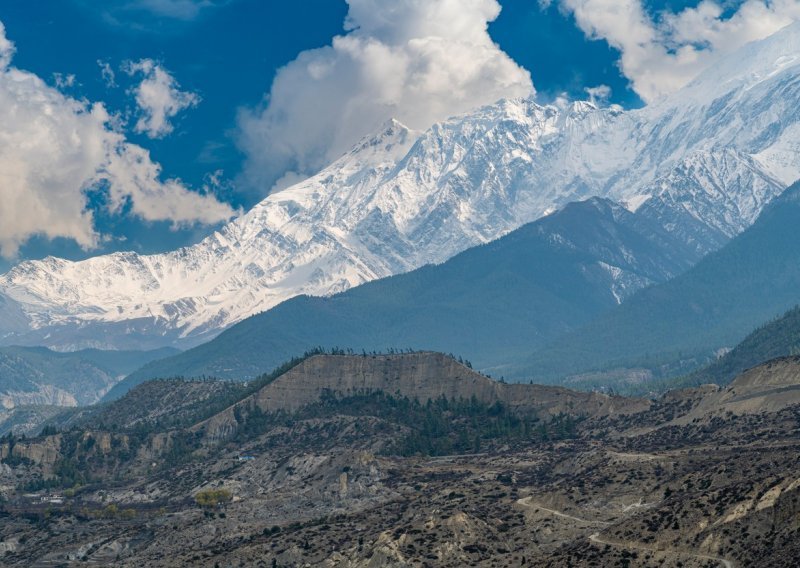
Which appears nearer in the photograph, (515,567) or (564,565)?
(564,565)

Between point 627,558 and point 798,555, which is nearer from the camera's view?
point 798,555

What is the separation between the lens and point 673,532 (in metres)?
178

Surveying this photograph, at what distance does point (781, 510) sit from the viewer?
16725 cm

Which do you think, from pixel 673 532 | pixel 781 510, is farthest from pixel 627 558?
pixel 781 510

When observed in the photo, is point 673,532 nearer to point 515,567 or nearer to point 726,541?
point 726,541

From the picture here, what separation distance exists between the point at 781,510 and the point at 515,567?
43196 mm

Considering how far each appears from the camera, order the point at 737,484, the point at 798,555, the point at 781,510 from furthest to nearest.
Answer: the point at 737,484 < the point at 781,510 < the point at 798,555

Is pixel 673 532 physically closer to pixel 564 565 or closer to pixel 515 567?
pixel 564 565

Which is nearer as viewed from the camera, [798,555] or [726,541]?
[798,555]

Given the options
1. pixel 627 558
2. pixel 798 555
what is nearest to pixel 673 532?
pixel 627 558

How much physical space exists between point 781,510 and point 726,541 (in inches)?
274

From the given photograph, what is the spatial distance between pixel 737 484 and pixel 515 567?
30.9 m

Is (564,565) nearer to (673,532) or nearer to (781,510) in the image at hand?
(673,532)

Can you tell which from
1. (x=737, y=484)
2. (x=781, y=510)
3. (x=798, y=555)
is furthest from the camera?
(x=737, y=484)
